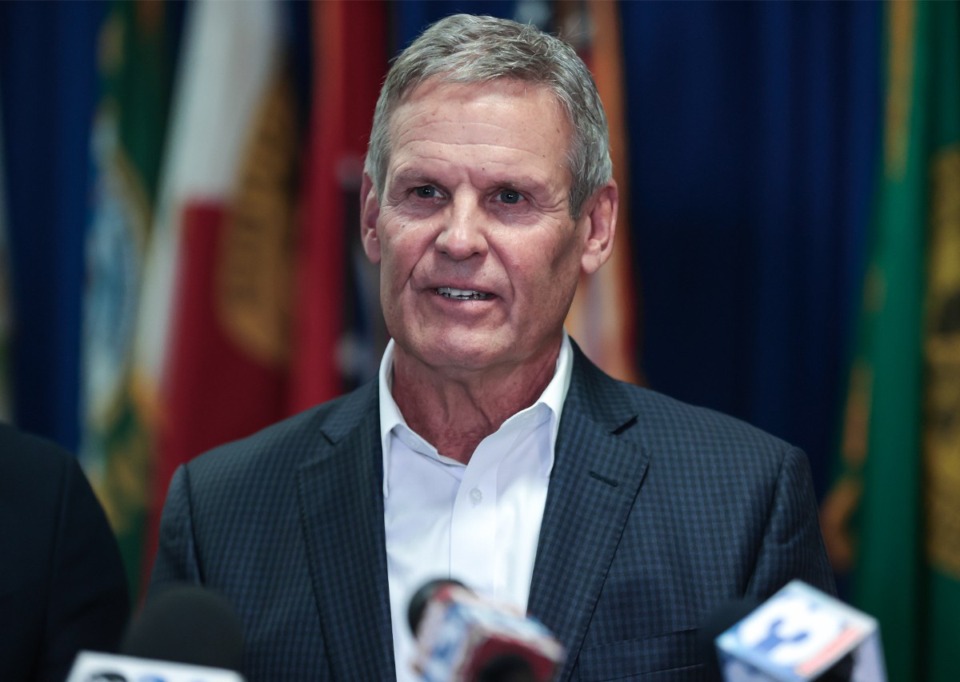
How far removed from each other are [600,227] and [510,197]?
0.26m

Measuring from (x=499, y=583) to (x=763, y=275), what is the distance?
149cm

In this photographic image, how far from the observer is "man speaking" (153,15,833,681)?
5.85ft

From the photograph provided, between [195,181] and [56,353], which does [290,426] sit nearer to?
[195,181]

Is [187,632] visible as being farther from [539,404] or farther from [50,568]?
[539,404]

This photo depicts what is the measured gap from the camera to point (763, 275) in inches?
119

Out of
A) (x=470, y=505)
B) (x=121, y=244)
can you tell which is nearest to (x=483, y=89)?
(x=470, y=505)

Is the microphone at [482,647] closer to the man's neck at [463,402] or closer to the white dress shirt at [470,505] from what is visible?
the white dress shirt at [470,505]

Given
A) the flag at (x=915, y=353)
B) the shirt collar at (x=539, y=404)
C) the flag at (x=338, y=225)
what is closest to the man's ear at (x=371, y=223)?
the shirt collar at (x=539, y=404)

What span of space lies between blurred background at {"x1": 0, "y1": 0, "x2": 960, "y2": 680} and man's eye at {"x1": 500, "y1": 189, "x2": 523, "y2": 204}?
116 centimetres

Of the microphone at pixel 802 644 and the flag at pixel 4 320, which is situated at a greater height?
the microphone at pixel 802 644

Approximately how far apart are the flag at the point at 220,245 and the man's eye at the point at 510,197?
5.39ft

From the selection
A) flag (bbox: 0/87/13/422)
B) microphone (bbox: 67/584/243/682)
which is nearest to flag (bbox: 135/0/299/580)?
flag (bbox: 0/87/13/422)

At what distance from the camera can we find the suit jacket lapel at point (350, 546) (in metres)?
1.76

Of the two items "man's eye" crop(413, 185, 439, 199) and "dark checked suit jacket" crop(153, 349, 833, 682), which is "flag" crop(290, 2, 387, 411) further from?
"man's eye" crop(413, 185, 439, 199)
